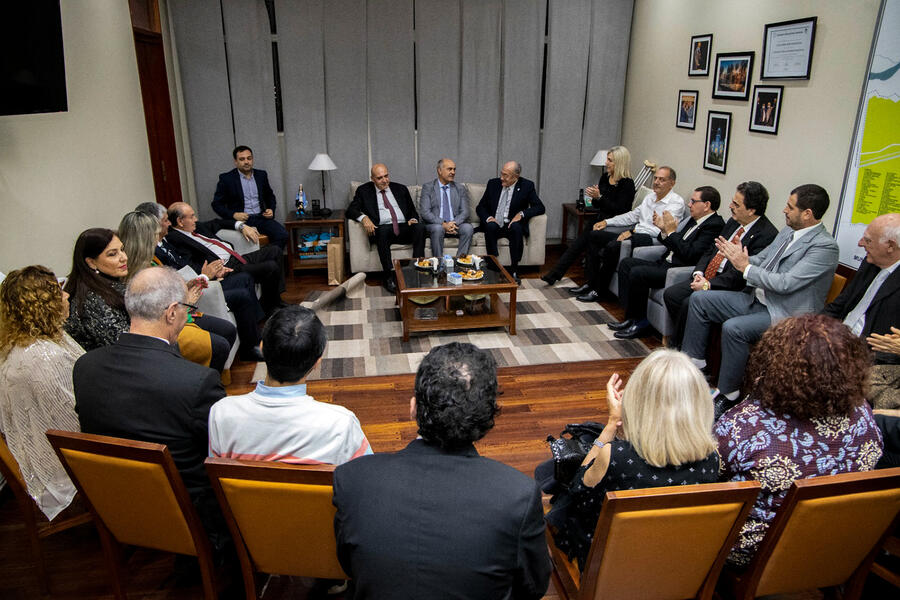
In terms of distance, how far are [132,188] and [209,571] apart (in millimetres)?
3940

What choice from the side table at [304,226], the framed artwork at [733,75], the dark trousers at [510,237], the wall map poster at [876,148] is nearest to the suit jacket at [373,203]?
the side table at [304,226]

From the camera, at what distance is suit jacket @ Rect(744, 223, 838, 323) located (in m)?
3.68

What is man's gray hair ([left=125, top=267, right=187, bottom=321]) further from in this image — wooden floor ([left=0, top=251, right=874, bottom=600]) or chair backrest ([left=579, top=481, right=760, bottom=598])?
chair backrest ([left=579, top=481, right=760, bottom=598])

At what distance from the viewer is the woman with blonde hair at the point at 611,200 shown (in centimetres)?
606

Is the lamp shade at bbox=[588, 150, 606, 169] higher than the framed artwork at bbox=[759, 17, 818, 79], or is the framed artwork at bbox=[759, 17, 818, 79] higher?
the framed artwork at bbox=[759, 17, 818, 79]

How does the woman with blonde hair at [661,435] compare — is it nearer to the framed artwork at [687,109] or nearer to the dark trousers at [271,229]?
the framed artwork at [687,109]

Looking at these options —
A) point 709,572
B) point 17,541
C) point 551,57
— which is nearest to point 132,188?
point 17,541

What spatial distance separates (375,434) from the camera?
3.58m

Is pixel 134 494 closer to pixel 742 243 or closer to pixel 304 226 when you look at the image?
pixel 742 243

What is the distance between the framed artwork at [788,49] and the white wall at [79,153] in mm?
5053

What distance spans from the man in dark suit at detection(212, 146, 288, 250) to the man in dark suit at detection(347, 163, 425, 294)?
30.1 inches

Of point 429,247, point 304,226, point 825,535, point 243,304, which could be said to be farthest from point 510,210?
point 825,535

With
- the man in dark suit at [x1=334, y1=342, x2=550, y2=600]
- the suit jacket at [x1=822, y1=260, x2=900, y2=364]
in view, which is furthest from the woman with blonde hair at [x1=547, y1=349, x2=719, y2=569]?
the suit jacket at [x1=822, y1=260, x2=900, y2=364]

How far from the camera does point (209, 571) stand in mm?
2078
